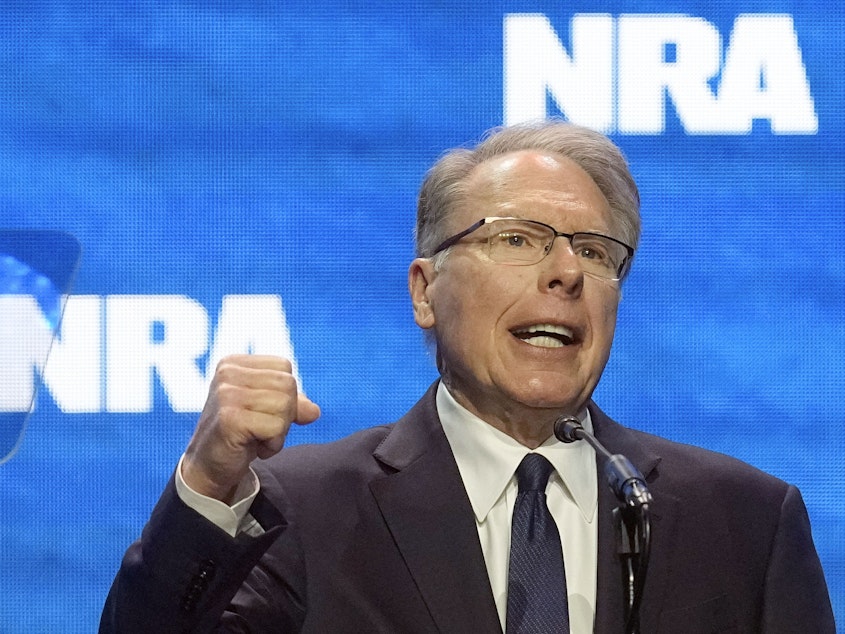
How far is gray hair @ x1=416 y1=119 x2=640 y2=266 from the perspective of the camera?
7.72 ft

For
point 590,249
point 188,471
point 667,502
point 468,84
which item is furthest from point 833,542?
point 188,471

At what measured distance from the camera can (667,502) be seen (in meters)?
2.20

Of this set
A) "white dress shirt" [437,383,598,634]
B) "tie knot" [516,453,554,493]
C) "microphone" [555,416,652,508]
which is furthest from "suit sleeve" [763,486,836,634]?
"microphone" [555,416,652,508]

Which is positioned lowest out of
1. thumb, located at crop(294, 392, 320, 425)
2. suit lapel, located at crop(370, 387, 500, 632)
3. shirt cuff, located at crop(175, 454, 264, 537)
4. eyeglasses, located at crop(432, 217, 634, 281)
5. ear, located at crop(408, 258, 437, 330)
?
suit lapel, located at crop(370, 387, 500, 632)

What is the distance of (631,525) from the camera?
167 centimetres

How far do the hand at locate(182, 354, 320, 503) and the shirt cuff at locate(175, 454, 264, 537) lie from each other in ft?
0.11

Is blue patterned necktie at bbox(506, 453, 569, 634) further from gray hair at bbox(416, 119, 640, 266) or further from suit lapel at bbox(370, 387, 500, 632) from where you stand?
gray hair at bbox(416, 119, 640, 266)

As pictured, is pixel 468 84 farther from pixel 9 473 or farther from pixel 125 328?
pixel 9 473

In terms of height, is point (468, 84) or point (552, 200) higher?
point (468, 84)

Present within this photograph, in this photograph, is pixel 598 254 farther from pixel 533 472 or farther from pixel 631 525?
pixel 631 525


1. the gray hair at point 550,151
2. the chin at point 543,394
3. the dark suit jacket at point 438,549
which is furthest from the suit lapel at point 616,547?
the gray hair at point 550,151

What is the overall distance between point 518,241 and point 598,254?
0.17 m

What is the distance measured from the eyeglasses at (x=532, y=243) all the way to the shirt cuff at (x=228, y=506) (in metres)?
0.66

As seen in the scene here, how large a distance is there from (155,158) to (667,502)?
1.36 meters
